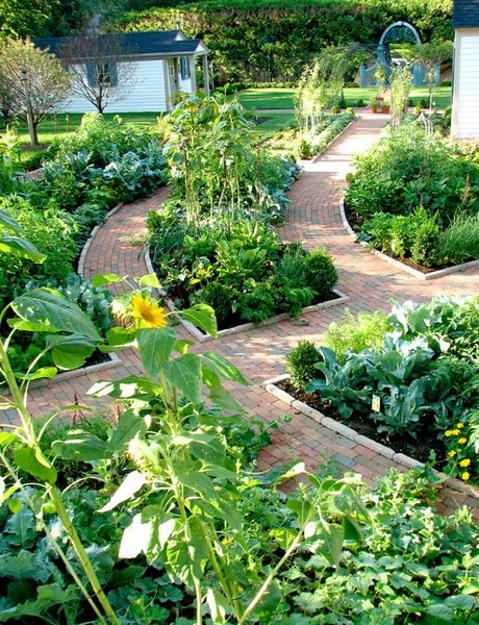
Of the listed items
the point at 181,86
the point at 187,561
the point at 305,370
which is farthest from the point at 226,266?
the point at 181,86

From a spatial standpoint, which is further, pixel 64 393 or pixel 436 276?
pixel 436 276

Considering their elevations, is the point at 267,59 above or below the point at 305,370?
above

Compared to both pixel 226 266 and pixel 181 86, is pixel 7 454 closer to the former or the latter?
pixel 226 266

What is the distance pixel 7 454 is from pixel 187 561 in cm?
299

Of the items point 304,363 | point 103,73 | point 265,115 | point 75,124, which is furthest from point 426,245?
point 103,73

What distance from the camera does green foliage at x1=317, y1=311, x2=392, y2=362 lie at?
6144 mm

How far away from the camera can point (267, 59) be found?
36.2m

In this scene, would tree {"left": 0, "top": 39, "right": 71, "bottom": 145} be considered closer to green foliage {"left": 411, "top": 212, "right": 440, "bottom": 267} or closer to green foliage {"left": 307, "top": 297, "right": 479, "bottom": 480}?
green foliage {"left": 411, "top": 212, "right": 440, "bottom": 267}

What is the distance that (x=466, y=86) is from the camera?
17719 millimetres

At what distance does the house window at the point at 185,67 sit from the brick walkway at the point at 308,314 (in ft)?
56.8

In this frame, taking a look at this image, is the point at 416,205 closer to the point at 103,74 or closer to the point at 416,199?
the point at 416,199

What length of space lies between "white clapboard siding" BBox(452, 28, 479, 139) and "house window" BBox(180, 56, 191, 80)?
15133mm

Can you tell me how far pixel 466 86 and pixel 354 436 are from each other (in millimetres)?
14878

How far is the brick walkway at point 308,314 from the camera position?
17.4 feet
